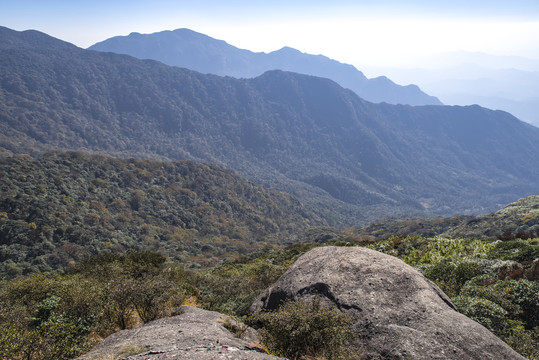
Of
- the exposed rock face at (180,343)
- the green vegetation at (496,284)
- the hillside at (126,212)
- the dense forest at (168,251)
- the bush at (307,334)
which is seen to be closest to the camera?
the exposed rock face at (180,343)

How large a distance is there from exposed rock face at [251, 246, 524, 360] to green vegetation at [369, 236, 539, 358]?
1772 mm

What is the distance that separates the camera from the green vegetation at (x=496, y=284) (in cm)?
1086

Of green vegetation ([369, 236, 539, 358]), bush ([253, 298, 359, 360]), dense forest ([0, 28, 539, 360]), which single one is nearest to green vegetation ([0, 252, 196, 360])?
dense forest ([0, 28, 539, 360])

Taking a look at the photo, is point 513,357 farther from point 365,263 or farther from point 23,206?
point 23,206

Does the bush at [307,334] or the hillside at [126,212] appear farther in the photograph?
the hillside at [126,212]

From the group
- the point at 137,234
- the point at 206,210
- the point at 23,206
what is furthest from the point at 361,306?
the point at 206,210

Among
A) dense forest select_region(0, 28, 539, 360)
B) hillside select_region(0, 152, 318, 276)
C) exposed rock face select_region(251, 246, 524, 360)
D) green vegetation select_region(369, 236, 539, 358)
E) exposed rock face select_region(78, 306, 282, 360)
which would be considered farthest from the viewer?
hillside select_region(0, 152, 318, 276)

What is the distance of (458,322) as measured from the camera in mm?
9023

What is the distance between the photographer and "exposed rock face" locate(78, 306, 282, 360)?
23.7 ft

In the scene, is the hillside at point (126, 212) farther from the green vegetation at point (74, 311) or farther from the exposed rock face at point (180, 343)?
the exposed rock face at point (180, 343)

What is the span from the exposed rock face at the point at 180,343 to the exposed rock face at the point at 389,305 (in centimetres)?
291

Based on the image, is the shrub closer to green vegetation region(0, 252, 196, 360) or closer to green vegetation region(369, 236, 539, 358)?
green vegetation region(369, 236, 539, 358)

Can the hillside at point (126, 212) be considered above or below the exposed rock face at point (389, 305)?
below

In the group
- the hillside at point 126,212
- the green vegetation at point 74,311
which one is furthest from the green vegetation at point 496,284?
the hillside at point 126,212
